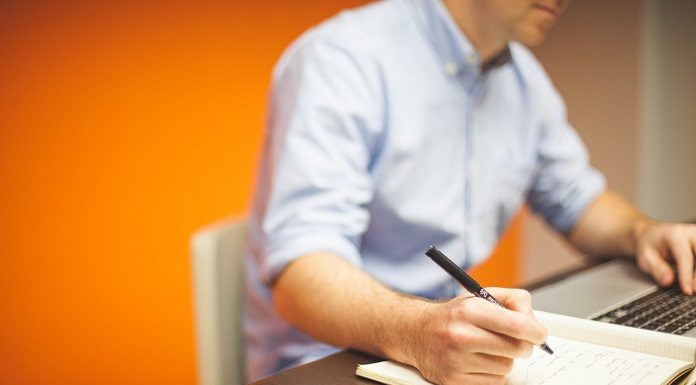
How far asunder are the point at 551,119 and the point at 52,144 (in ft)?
3.66

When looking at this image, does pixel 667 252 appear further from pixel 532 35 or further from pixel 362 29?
pixel 362 29

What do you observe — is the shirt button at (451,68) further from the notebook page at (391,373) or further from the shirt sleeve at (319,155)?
the notebook page at (391,373)

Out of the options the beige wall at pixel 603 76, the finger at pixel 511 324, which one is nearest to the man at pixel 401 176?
the finger at pixel 511 324

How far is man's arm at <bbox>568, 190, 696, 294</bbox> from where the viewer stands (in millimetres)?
988

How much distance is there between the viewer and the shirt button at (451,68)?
1.19 metres

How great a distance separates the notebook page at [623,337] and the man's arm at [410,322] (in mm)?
139

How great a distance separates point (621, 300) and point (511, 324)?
424 millimetres

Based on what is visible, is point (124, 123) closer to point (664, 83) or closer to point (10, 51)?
point (10, 51)

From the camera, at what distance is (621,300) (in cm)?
91

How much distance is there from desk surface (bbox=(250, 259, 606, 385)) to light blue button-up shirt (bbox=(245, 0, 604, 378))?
18 cm

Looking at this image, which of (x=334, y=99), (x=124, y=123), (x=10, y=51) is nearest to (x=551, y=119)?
(x=334, y=99)

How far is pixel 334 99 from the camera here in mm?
1006

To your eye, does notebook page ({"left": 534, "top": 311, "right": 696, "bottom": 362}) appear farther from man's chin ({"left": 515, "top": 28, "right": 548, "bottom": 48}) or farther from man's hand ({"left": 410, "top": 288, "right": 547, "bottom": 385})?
man's chin ({"left": 515, "top": 28, "right": 548, "bottom": 48})

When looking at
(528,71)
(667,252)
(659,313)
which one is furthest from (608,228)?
(659,313)
